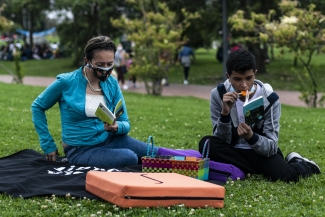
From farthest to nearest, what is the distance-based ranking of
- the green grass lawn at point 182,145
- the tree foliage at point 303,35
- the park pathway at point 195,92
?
the park pathway at point 195,92 → the tree foliage at point 303,35 → the green grass lawn at point 182,145

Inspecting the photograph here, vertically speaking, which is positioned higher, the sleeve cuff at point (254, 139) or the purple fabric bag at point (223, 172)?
the sleeve cuff at point (254, 139)

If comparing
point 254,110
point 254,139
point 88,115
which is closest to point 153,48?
point 88,115

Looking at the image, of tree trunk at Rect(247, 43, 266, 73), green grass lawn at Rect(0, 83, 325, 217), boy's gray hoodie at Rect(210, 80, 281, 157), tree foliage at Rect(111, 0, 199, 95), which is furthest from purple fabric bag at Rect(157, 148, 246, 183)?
tree trunk at Rect(247, 43, 266, 73)

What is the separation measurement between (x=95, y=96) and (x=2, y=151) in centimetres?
184

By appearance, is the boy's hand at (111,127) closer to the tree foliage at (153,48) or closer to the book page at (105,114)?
the book page at (105,114)

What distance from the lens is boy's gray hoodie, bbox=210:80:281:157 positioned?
Result: 5.52 metres

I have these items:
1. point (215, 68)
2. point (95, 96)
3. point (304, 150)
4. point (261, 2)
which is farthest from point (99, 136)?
point (215, 68)

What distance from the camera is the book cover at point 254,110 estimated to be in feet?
16.6

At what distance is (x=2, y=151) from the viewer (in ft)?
23.2

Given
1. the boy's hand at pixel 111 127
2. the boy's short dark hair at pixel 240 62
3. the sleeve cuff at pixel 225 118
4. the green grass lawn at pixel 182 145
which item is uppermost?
the boy's short dark hair at pixel 240 62

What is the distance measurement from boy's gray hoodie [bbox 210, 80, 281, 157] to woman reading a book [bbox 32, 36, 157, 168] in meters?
0.92

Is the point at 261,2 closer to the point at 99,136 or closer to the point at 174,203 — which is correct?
the point at 99,136

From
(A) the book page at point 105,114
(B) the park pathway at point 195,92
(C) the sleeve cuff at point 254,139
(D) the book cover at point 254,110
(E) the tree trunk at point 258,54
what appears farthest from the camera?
(E) the tree trunk at point 258,54

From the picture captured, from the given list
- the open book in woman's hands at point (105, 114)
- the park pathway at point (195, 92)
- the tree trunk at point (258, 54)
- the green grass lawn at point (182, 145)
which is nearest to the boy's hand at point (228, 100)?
the green grass lawn at point (182, 145)
